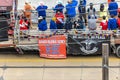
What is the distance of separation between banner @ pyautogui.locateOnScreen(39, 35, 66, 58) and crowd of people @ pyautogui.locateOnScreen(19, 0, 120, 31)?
44cm

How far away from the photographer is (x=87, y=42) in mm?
A: 14727

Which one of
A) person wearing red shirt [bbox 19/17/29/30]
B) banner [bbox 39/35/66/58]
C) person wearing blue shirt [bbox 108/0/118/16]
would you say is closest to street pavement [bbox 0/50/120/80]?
banner [bbox 39/35/66/58]

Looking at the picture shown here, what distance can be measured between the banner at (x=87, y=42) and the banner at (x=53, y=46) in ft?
0.96

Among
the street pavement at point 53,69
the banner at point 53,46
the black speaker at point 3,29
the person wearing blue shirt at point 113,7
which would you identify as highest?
the person wearing blue shirt at point 113,7

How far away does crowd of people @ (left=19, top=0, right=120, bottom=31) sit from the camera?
14.9 meters

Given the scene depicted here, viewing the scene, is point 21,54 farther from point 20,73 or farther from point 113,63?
point 113,63

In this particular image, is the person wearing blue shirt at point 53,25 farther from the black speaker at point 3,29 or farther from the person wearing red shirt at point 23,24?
the black speaker at point 3,29

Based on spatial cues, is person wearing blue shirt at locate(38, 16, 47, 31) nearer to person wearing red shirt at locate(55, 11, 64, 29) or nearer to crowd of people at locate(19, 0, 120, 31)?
crowd of people at locate(19, 0, 120, 31)

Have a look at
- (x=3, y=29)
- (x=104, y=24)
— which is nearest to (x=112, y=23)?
(x=104, y=24)

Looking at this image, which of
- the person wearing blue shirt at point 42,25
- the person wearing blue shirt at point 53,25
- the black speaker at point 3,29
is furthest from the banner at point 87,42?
the black speaker at point 3,29

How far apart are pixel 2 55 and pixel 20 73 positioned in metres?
2.78

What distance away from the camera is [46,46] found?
587 inches

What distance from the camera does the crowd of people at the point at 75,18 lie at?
1491 cm

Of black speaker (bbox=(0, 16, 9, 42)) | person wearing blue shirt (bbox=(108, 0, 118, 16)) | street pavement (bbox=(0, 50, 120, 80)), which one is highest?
person wearing blue shirt (bbox=(108, 0, 118, 16))
